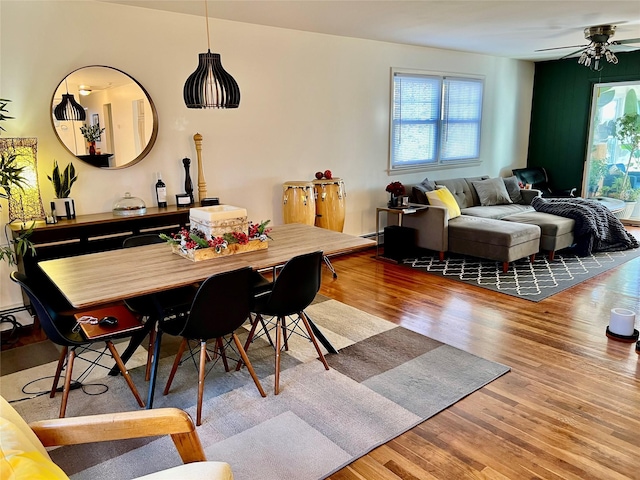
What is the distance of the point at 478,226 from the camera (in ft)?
17.0

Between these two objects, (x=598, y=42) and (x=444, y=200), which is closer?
(x=598, y=42)

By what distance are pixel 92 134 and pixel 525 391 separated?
3.80 metres

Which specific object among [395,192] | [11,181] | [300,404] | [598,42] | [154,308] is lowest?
[300,404]

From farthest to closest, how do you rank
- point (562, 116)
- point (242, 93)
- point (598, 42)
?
point (562, 116)
point (598, 42)
point (242, 93)

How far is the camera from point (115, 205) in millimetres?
4113

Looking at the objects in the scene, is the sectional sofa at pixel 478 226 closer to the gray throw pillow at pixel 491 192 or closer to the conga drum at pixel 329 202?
the gray throw pillow at pixel 491 192

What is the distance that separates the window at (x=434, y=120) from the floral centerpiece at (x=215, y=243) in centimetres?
372

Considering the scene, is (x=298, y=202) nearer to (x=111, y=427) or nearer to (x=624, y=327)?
(x=624, y=327)

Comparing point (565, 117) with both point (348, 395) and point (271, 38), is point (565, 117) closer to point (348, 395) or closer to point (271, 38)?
point (271, 38)

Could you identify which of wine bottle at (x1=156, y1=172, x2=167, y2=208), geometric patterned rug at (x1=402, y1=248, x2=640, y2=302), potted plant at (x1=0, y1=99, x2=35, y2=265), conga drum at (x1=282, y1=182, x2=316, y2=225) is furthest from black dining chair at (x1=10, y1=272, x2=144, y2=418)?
geometric patterned rug at (x1=402, y1=248, x2=640, y2=302)

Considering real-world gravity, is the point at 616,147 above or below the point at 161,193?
above

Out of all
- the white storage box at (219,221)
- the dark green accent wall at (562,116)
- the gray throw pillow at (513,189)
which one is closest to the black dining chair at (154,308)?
the white storage box at (219,221)

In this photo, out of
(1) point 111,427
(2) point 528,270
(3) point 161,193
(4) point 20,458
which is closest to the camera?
(4) point 20,458

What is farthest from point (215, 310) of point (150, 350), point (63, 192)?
point (63, 192)
